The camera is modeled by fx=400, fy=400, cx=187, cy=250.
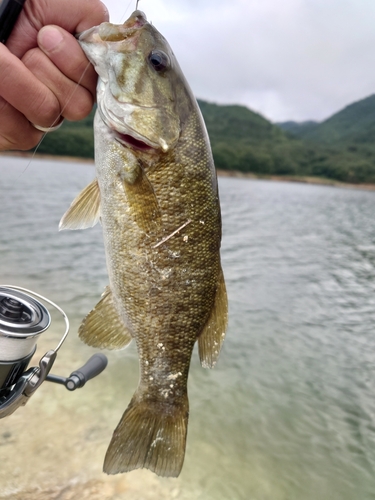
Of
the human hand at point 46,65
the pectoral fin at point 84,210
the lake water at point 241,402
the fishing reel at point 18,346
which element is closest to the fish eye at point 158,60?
the human hand at point 46,65

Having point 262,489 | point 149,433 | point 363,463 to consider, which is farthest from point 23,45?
point 363,463

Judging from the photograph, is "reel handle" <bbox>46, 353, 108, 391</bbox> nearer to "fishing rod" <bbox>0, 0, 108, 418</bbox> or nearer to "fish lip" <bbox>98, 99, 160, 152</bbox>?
"fishing rod" <bbox>0, 0, 108, 418</bbox>

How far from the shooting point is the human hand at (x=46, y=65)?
156cm

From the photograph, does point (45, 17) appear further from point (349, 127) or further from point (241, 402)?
point (349, 127)

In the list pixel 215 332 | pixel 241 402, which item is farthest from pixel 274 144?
pixel 215 332

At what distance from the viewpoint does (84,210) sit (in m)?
2.03

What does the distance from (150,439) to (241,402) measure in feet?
13.3

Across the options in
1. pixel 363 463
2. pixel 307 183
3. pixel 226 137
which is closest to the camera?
pixel 363 463

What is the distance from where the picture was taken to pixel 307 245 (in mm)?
18016

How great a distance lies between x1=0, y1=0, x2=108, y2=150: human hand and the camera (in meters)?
1.56

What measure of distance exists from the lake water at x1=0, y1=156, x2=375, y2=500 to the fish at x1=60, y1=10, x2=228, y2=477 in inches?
89.4

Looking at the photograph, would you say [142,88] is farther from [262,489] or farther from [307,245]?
[307,245]

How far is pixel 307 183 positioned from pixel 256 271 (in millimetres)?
80713

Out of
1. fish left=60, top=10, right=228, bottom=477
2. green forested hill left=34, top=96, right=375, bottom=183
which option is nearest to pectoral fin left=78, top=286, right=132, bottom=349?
fish left=60, top=10, right=228, bottom=477
